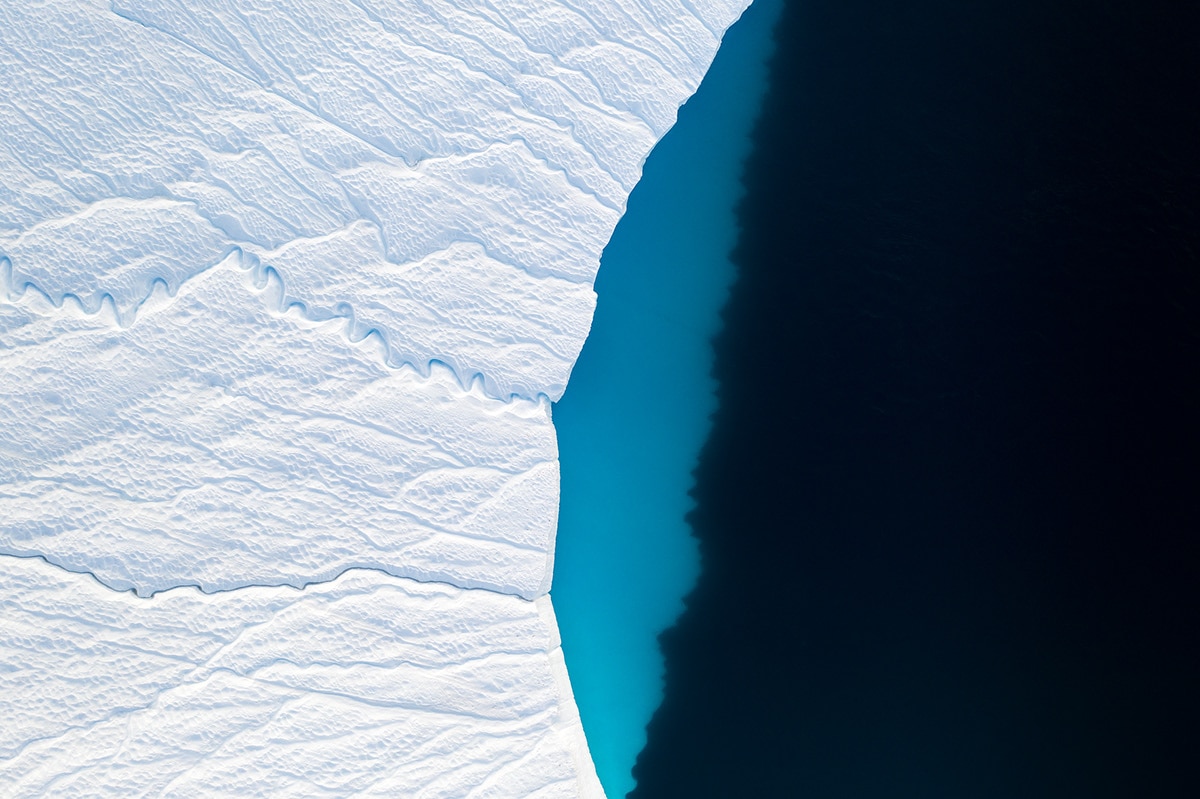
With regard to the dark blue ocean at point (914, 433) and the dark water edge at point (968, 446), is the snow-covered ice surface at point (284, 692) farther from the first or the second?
the dark water edge at point (968, 446)

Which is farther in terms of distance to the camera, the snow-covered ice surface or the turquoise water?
the turquoise water

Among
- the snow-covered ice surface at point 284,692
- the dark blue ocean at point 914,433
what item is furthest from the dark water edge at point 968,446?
the snow-covered ice surface at point 284,692

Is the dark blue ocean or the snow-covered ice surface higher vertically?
the dark blue ocean

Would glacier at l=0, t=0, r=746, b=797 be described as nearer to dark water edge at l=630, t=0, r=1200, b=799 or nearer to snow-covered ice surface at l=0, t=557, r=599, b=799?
snow-covered ice surface at l=0, t=557, r=599, b=799

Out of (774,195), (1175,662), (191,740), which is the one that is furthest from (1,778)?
(1175,662)

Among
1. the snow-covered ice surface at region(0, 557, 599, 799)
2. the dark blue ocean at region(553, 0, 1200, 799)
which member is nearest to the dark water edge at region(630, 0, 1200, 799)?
the dark blue ocean at region(553, 0, 1200, 799)
